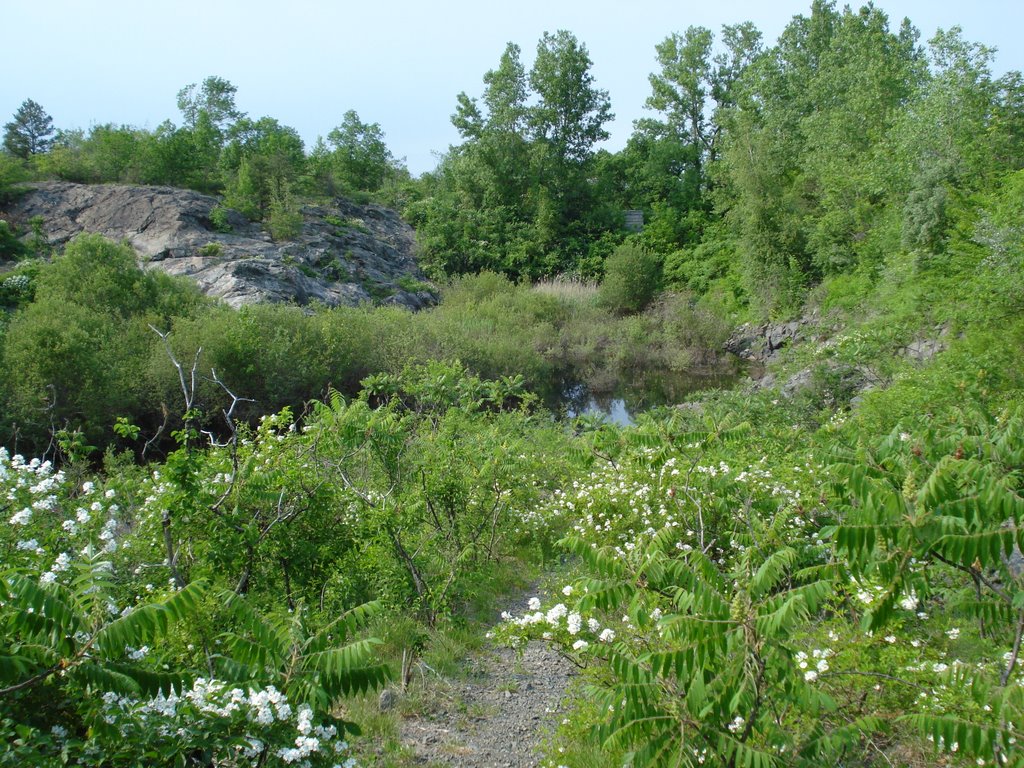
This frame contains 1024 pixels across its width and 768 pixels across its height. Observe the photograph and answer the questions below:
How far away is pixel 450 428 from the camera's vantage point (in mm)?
8938

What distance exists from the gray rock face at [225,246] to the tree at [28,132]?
Answer: 345 inches

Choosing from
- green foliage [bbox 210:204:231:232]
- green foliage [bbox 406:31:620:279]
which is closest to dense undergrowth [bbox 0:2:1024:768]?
green foliage [bbox 210:204:231:232]

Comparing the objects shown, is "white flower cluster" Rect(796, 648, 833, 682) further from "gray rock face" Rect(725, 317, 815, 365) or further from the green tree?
the green tree

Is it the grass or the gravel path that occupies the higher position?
the grass

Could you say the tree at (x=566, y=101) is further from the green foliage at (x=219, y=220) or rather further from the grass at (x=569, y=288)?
the green foliage at (x=219, y=220)

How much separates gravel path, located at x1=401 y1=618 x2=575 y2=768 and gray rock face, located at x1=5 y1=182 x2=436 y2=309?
20.8 m

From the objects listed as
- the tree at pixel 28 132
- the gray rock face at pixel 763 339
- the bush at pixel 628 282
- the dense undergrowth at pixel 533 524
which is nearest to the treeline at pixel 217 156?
the tree at pixel 28 132

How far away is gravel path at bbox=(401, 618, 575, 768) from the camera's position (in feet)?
14.7

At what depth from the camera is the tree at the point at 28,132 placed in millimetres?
38000

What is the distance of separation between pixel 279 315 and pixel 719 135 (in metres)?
36.3

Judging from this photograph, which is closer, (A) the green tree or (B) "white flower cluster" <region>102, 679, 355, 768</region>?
(B) "white flower cluster" <region>102, 679, 355, 768</region>

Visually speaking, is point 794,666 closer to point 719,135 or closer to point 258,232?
point 258,232

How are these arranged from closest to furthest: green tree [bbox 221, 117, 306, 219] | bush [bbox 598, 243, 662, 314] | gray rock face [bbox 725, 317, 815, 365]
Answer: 1. gray rock face [bbox 725, 317, 815, 365]
2. green tree [bbox 221, 117, 306, 219]
3. bush [bbox 598, 243, 662, 314]

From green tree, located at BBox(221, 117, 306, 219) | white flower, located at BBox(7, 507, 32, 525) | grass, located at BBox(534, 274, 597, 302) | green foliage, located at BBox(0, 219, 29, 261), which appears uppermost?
green tree, located at BBox(221, 117, 306, 219)
